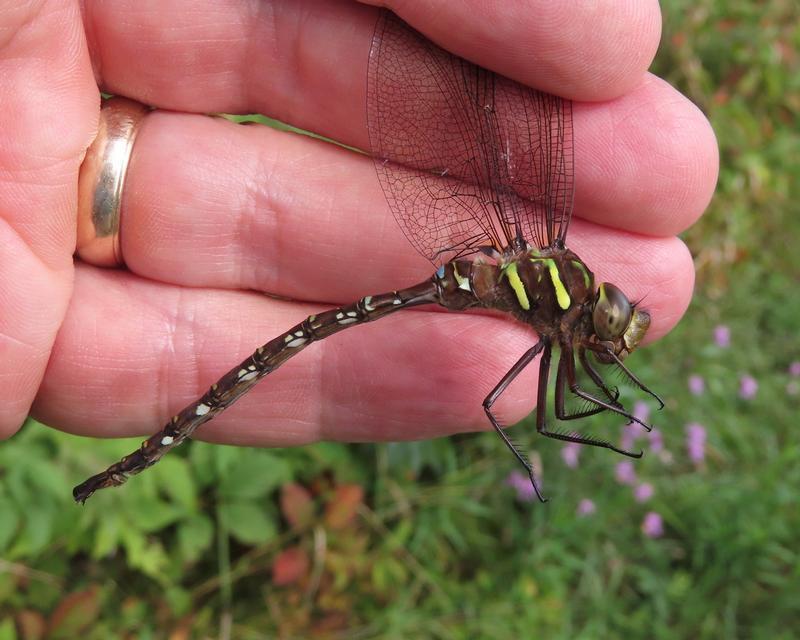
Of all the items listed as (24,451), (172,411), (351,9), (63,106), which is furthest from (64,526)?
A: (351,9)

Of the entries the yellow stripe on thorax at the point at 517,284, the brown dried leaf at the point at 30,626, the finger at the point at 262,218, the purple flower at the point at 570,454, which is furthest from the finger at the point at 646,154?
the brown dried leaf at the point at 30,626

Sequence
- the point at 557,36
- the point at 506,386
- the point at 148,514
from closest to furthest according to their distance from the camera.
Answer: the point at 557,36
the point at 506,386
the point at 148,514

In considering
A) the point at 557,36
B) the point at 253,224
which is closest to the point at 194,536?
the point at 253,224

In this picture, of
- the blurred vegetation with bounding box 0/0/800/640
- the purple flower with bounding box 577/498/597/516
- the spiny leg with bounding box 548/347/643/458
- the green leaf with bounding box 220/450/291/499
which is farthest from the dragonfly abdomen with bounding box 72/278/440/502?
the purple flower with bounding box 577/498/597/516

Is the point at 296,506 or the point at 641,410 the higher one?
the point at 641,410

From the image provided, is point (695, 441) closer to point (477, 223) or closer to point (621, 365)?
point (621, 365)

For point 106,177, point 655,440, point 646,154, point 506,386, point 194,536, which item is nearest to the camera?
point 646,154

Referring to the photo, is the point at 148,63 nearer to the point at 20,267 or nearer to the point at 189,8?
the point at 189,8

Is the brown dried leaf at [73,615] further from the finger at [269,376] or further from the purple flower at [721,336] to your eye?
the purple flower at [721,336]
